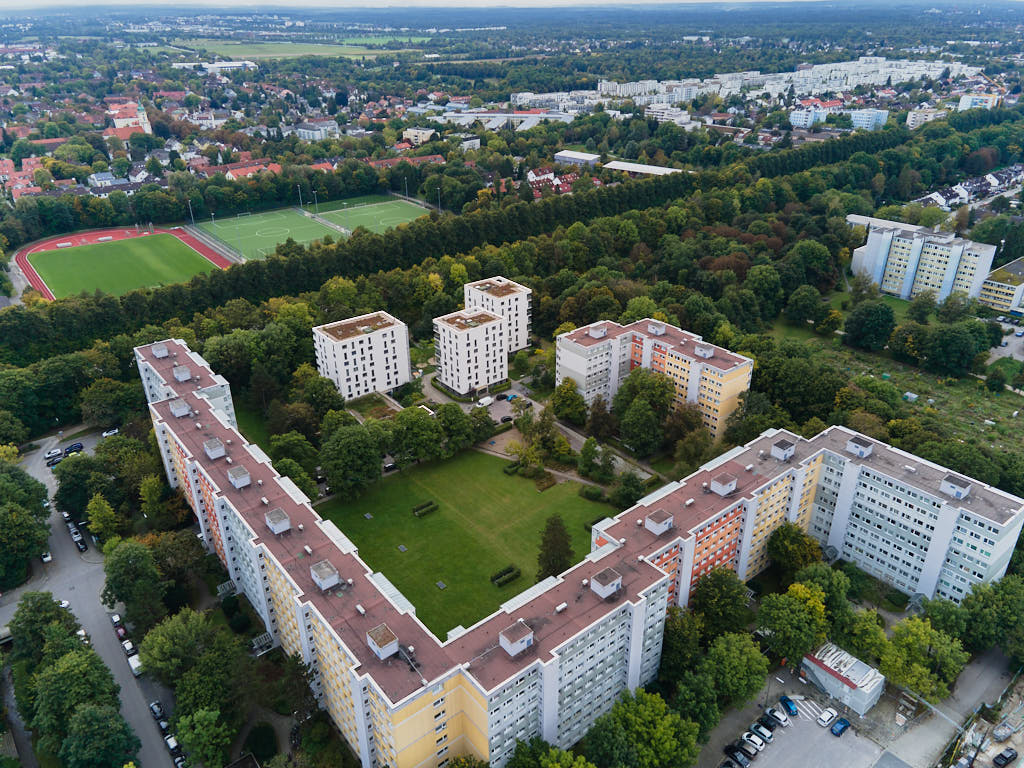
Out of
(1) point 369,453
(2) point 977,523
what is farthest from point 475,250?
(2) point 977,523

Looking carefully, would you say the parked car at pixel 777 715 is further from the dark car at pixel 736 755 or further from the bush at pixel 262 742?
the bush at pixel 262 742

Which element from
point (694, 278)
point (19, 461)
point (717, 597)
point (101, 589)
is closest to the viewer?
point (717, 597)

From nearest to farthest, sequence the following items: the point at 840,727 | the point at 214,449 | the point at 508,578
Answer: the point at 840,727, the point at 214,449, the point at 508,578

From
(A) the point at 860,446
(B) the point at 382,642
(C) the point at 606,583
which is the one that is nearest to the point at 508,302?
(A) the point at 860,446

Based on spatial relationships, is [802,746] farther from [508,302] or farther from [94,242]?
[94,242]

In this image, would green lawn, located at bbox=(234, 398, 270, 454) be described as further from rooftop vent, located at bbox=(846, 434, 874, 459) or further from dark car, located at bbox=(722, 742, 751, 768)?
rooftop vent, located at bbox=(846, 434, 874, 459)

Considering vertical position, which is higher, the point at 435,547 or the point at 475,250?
the point at 475,250

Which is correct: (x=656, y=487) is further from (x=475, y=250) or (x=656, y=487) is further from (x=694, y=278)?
(x=475, y=250)
